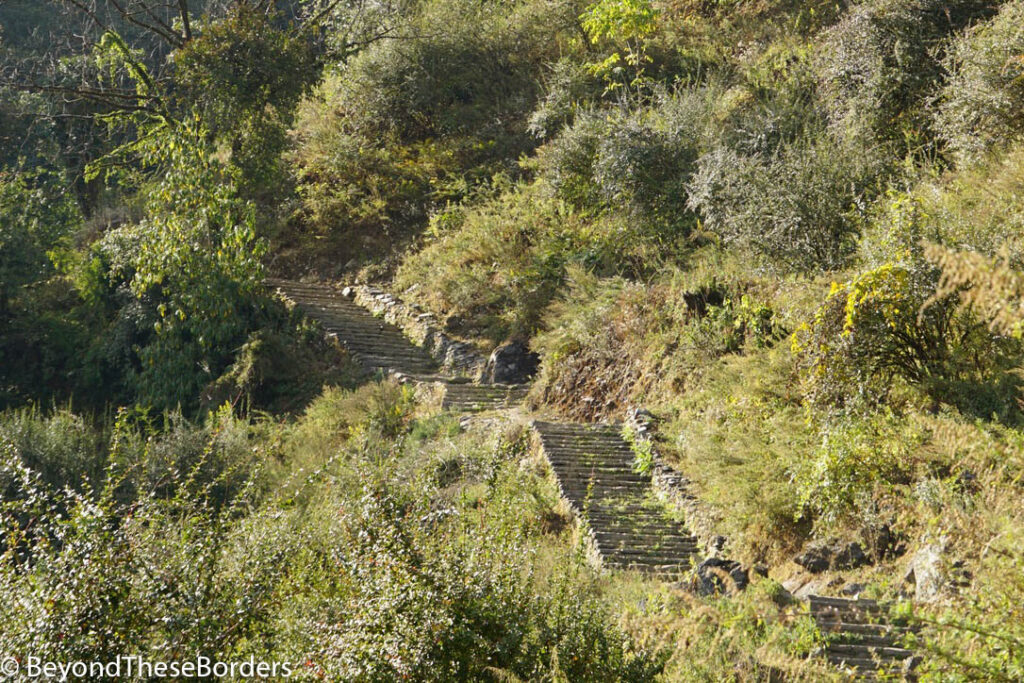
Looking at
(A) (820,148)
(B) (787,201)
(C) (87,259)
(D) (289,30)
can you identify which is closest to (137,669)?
(B) (787,201)

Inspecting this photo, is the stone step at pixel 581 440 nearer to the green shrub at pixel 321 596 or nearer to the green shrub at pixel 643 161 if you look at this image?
the green shrub at pixel 643 161

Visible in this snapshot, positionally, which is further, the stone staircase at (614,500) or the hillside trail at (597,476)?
the stone staircase at (614,500)

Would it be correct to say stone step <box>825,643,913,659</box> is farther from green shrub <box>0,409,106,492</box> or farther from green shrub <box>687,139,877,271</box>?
green shrub <box>0,409,106,492</box>

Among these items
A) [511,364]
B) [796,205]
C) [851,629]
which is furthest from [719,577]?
[511,364]

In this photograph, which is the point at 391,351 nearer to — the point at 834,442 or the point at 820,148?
the point at 820,148

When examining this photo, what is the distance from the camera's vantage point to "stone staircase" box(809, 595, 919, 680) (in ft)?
19.7

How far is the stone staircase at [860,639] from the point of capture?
6.01 meters

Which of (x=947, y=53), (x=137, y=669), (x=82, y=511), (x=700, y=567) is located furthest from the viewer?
(x=947, y=53)

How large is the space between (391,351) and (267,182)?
5.54m

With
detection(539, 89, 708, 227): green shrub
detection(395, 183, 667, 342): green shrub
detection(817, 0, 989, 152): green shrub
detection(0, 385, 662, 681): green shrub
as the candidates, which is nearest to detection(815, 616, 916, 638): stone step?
detection(0, 385, 662, 681): green shrub

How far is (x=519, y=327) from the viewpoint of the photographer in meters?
14.2

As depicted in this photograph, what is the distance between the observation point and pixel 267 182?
18734mm

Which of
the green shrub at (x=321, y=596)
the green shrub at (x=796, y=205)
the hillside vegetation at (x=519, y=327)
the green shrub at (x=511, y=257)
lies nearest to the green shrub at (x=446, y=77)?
the hillside vegetation at (x=519, y=327)

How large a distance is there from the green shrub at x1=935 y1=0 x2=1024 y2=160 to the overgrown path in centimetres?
493
